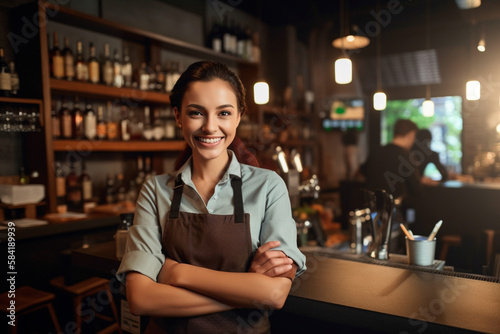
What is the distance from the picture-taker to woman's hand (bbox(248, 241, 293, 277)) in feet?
3.61

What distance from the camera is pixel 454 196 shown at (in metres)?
4.75

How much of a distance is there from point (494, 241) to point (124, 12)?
11.5ft

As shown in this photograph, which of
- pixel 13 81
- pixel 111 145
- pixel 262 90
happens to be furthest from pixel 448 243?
pixel 13 81

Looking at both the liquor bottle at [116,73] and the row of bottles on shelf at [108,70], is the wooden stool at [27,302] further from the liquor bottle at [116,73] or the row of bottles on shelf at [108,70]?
the liquor bottle at [116,73]

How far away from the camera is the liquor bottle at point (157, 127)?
364 cm

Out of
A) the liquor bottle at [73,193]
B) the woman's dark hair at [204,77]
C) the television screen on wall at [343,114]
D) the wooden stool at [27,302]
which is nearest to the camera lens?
the woman's dark hair at [204,77]

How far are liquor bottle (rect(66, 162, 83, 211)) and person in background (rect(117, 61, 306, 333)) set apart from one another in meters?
2.15

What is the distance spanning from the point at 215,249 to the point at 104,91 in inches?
92.8

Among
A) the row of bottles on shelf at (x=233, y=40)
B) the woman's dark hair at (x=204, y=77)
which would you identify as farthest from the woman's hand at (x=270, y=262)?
the row of bottles on shelf at (x=233, y=40)

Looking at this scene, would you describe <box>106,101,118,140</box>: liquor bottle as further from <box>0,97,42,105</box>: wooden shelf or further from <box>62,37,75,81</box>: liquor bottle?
<box>0,97,42,105</box>: wooden shelf

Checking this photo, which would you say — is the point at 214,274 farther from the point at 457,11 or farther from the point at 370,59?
the point at 370,59

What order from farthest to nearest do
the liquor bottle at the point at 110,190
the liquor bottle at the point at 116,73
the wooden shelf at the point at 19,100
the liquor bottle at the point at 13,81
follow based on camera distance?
1. the liquor bottle at the point at 110,190
2. the liquor bottle at the point at 116,73
3. the liquor bottle at the point at 13,81
4. the wooden shelf at the point at 19,100

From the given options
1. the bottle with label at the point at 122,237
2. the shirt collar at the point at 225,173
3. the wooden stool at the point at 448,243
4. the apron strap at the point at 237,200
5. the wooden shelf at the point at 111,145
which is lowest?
the wooden stool at the point at 448,243

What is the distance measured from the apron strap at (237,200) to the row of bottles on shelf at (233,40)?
10.9 feet
